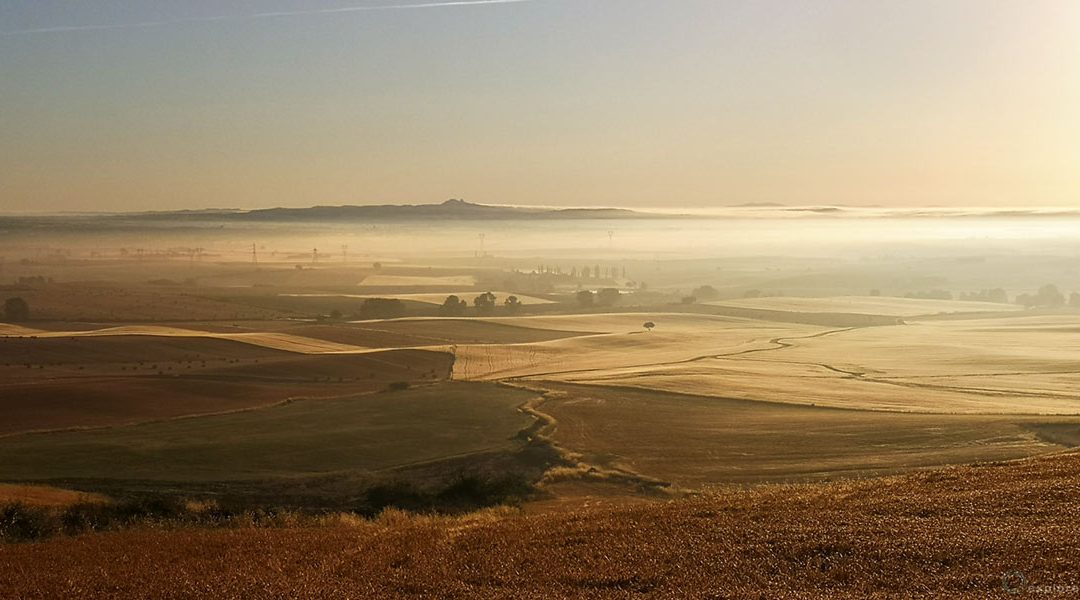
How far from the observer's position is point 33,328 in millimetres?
79688

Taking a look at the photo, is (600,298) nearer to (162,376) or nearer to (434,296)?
(434,296)

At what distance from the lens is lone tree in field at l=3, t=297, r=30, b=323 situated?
87875 mm

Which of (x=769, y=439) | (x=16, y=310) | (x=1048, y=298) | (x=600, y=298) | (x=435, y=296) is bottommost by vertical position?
(x=769, y=439)

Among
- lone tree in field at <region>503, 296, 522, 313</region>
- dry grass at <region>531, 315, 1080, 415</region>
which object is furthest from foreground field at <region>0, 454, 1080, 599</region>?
lone tree in field at <region>503, 296, 522, 313</region>

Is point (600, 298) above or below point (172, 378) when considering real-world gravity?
above

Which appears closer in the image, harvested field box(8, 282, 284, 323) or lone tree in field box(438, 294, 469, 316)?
harvested field box(8, 282, 284, 323)

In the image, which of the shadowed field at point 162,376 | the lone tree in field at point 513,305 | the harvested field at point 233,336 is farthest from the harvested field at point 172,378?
the lone tree in field at point 513,305

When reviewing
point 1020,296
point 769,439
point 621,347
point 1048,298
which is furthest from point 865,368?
point 1020,296

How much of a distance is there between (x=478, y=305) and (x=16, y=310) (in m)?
56.3

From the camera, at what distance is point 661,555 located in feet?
43.5

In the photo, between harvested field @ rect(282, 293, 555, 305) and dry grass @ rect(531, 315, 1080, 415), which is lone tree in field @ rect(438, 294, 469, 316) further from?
dry grass @ rect(531, 315, 1080, 415)

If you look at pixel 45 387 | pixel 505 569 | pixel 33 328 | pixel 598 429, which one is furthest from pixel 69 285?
pixel 505 569

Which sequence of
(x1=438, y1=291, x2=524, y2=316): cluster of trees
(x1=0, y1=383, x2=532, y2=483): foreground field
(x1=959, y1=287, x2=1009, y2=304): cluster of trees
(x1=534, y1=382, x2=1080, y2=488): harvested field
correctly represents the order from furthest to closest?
1. (x1=959, y1=287, x2=1009, y2=304): cluster of trees
2. (x1=438, y1=291, x2=524, y2=316): cluster of trees
3. (x1=0, y1=383, x2=532, y2=483): foreground field
4. (x1=534, y1=382, x2=1080, y2=488): harvested field

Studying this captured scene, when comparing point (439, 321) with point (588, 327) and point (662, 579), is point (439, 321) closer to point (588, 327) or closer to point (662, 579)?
point (588, 327)
